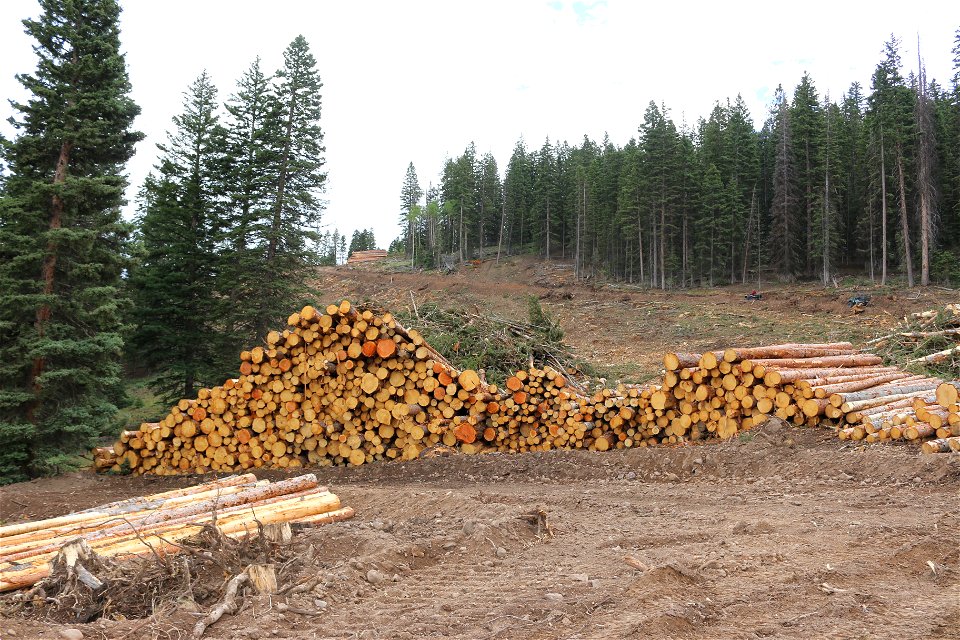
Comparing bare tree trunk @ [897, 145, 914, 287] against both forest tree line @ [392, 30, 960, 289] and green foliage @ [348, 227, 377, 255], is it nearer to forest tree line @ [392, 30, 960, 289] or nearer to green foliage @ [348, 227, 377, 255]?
forest tree line @ [392, 30, 960, 289]

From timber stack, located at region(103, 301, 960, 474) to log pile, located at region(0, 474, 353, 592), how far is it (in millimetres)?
3067

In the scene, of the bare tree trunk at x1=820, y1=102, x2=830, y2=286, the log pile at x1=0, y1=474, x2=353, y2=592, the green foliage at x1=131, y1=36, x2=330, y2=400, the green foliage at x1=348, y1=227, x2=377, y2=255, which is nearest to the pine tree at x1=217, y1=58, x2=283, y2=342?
the green foliage at x1=131, y1=36, x2=330, y2=400

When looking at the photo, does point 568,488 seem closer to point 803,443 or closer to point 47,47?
point 803,443

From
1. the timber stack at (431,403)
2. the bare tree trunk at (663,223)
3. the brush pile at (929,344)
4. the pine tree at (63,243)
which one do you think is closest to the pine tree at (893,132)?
the bare tree trunk at (663,223)

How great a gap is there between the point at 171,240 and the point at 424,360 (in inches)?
546

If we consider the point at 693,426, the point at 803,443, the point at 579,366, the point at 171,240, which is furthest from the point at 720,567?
the point at 171,240

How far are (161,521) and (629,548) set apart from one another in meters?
4.00

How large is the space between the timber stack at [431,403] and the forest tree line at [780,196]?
32.4 m

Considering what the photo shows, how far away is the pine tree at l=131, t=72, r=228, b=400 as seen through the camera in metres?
17.9

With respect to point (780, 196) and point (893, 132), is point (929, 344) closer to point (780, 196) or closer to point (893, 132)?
point (893, 132)

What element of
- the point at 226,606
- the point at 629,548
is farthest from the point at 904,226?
the point at 226,606

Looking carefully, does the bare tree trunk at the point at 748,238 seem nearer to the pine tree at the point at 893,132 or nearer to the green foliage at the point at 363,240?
the pine tree at the point at 893,132

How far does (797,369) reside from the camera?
845 centimetres

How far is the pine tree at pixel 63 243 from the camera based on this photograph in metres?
10.5
